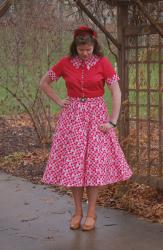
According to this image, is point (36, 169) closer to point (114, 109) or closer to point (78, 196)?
point (78, 196)

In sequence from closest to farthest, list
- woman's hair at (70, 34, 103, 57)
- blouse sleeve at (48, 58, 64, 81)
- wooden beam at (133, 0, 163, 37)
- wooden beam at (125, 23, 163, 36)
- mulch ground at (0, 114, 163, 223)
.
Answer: woman's hair at (70, 34, 103, 57) < blouse sleeve at (48, 58, 64, 81) < wooden beam at (133, 0, 163, 37) < wooden beam at (125, 23, 163, 36) < mulch ground at (0, 114, 163, 223)

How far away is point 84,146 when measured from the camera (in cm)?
514

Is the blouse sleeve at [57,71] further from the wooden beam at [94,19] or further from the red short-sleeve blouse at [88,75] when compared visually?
the wooden beam at [94,19]

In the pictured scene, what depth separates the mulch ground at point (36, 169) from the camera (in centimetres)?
588

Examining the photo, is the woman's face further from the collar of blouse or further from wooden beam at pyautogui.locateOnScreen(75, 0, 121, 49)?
wooden beam at pyautogui.locateOnScreen(75, 0, 121, 49)

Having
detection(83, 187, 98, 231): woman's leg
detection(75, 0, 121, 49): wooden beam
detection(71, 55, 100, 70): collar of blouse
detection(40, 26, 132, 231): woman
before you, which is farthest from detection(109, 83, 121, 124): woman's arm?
detection(75, 0, 121, 49): wooden beam

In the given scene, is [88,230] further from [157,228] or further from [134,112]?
[134,112]

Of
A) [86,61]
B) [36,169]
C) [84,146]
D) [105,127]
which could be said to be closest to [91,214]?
[84,146]

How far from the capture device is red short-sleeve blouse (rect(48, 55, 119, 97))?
5.11 metres

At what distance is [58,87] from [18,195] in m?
4.81

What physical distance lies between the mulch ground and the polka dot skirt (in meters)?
0.73

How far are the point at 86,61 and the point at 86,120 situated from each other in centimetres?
45

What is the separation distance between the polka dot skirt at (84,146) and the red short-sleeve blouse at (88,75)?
7 cm

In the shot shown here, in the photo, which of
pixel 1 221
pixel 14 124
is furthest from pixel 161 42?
pixel 14 124
